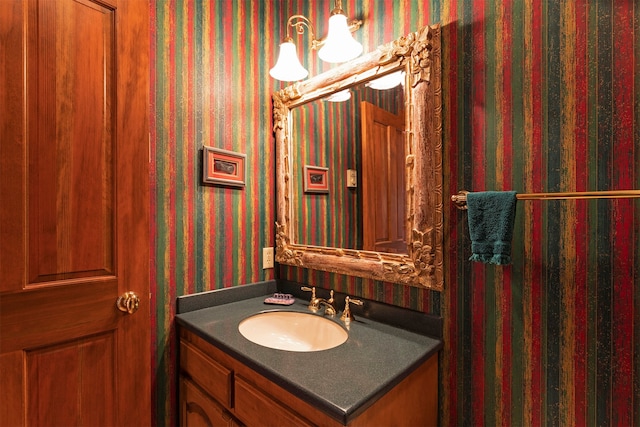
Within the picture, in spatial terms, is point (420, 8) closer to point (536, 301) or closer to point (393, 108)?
point (393, 108)

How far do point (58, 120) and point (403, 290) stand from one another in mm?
1349

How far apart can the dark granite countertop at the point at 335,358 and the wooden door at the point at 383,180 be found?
31cm

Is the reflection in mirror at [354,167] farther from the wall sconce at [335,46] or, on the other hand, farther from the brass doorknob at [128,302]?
the brass doorknob at [128,302]

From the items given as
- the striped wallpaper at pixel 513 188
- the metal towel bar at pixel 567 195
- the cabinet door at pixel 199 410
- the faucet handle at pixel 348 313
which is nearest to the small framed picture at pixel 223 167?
the striped wallpaper at pixel 513 188

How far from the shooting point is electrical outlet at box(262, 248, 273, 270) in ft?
5.53

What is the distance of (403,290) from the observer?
123cm

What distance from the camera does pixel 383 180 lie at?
127 centimetres

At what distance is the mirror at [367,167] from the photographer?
112 centimetres

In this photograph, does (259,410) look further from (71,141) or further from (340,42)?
(340,42)

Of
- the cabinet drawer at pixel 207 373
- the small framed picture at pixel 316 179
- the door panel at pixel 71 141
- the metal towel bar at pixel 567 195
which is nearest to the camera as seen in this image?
the metal towel bar at pixel 567 195

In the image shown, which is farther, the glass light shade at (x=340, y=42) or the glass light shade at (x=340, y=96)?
the glass light shade at (x=340, y=96)

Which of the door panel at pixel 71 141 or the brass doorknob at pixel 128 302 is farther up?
the door panel at pixel 71 141

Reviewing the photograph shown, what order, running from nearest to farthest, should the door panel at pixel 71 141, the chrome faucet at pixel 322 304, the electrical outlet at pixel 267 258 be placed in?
the door panel at pixel 71 141 < the chrome faucet at pixel 322 304 < the electrical outlet at pixel 267 258

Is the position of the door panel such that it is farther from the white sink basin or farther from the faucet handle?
the faucet handle
